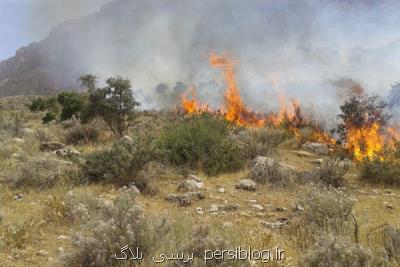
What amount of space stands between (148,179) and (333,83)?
12.1 m

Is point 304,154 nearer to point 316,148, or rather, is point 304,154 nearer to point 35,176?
point 316,148

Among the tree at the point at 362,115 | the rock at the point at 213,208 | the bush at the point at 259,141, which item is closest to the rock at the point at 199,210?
the rock at the point at 213,208

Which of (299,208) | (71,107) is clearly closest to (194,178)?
(299,208)

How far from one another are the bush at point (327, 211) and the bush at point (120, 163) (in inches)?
128

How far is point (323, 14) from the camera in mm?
27750

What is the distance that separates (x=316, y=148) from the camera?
12.1m

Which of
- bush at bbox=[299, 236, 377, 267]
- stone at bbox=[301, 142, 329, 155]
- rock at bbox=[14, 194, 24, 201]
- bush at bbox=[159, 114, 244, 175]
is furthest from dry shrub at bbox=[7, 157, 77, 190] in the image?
stone at bbox=[301, 142, 329, 155]

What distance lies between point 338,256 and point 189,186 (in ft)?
13.8

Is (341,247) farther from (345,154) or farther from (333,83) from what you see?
(333,83)

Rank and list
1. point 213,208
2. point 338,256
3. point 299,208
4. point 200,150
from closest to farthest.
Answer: point 338,256 → point 299,208 → point 213,208 → point 200,150

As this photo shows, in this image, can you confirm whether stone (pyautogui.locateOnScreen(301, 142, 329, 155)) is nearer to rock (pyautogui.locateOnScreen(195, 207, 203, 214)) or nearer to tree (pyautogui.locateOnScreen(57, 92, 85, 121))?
rock (pyautogui.locateOnScreen(195, 207, 203, 214))

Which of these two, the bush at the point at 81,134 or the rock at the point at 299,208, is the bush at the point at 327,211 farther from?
the bush at the point at 81,134

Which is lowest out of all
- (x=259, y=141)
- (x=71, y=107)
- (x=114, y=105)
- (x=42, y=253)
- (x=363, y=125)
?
(x=42, y=253)

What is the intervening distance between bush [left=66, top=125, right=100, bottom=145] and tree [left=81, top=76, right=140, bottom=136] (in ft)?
4.62
